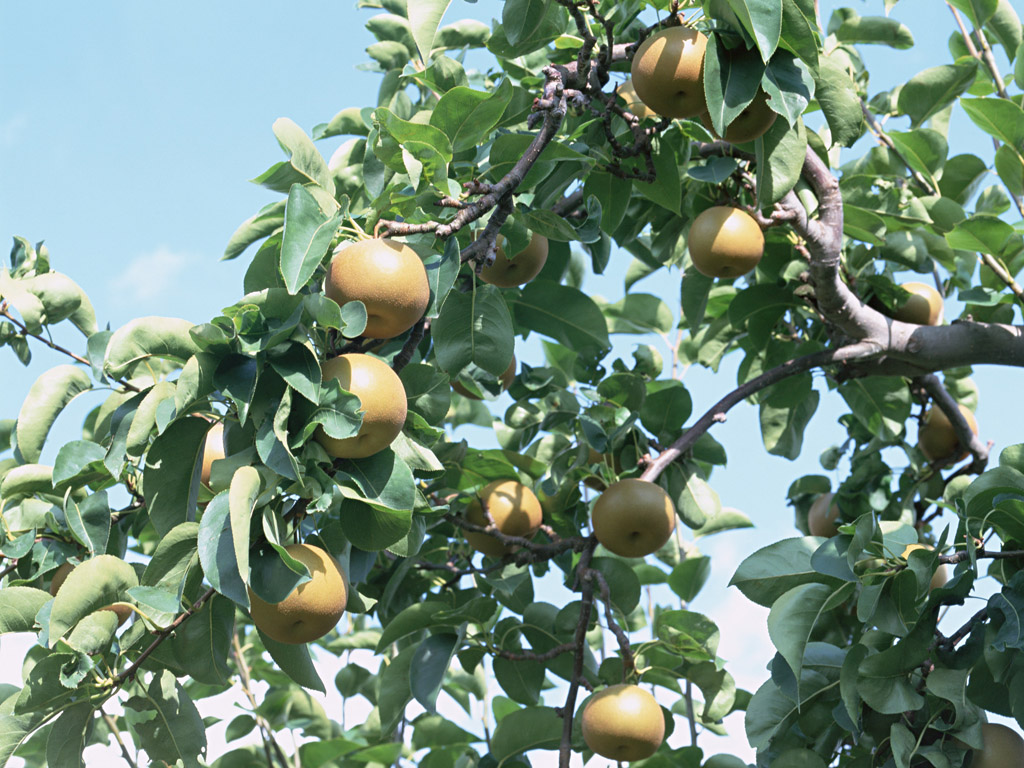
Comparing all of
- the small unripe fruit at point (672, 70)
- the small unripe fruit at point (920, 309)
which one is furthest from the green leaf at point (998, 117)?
the small unripe fruit at point (672, 70)

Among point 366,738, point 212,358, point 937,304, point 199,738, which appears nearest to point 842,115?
point 937,304

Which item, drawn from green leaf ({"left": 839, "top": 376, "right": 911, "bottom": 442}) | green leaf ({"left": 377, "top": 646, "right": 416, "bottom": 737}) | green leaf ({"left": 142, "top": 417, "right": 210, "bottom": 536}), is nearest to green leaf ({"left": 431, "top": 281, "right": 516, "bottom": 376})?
green leaf ({"left": 142, "top": 417, "right": 210, "bottom": 536})

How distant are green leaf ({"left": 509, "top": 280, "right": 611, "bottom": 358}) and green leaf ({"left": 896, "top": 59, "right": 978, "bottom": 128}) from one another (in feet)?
3.93

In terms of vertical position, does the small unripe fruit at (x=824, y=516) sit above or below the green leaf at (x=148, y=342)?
above

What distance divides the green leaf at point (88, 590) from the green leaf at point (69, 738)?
0.20 metres

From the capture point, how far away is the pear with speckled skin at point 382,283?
1625 mm

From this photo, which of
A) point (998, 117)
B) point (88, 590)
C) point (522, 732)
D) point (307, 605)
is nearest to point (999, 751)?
Answer: point (522, 732)

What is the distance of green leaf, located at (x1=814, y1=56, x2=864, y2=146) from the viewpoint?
8.02ft

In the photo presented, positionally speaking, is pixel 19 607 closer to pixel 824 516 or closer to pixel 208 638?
pixel 208 638

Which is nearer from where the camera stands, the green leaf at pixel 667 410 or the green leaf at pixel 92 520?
the green leaf at pixel 92 520

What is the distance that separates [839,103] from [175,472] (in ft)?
5.78

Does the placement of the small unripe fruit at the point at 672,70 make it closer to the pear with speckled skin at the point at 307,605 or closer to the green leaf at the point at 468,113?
the green leaf at the point at 468,113

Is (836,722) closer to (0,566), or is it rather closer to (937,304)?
(937,304)

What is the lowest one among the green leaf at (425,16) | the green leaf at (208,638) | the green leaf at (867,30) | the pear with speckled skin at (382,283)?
the green leaf at (208,638)
